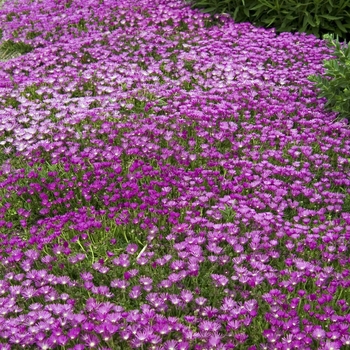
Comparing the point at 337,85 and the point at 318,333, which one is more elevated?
the point at 337,85

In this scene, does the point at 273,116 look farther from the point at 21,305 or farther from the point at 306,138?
the point at 21,305

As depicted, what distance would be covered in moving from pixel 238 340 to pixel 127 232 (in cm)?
136

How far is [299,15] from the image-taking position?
7.43 meters

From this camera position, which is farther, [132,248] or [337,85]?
[337,85]

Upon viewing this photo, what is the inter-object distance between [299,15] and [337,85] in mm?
2242

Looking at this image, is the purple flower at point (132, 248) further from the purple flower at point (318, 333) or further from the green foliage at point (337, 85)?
the green foliage at point (337, 85)

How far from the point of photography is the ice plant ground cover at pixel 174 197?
10.4ft

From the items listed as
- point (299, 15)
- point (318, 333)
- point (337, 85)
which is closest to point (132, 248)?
point (318, 333)

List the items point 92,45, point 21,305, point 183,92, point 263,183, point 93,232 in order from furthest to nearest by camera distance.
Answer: point 92,45
point 183,92
point 263,183
point 93,232
point 21,305

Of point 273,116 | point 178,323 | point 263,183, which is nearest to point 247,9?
point 273,116

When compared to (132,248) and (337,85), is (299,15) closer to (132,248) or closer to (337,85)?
(337,85)

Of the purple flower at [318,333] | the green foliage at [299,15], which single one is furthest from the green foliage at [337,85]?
the purple flower at [318,333]

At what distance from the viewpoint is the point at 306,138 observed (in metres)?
5.13

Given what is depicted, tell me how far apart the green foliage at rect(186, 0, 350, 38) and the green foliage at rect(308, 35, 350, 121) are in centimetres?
159
